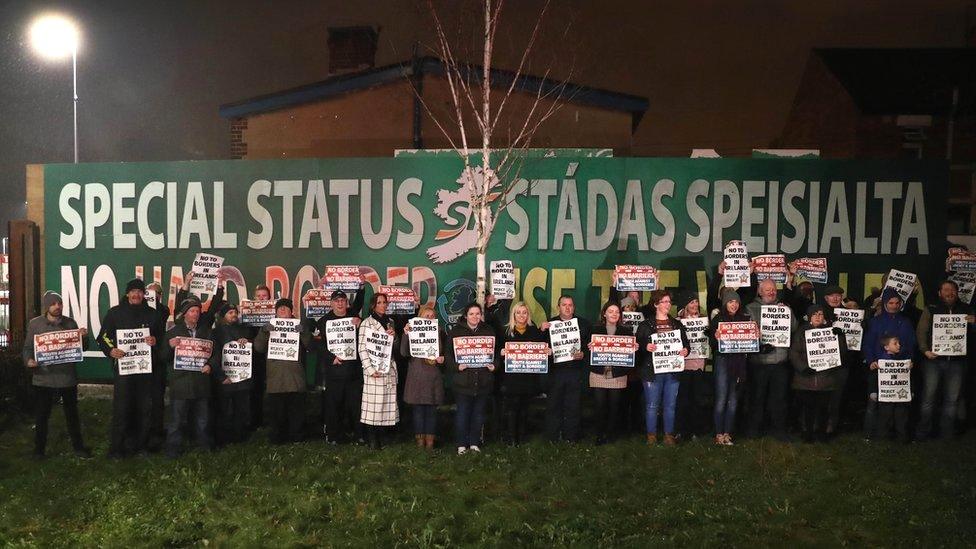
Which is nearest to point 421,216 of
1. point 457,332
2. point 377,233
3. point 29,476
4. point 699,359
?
point 377,233

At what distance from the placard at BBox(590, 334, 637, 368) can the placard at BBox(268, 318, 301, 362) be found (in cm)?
353

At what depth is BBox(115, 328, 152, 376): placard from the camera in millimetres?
9758

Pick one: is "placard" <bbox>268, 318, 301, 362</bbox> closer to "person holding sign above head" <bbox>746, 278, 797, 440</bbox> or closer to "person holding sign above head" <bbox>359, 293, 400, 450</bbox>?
"person holding sign above head" <bbox>359, 293, 400, 450</bbox>

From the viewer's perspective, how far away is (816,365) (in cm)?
1005

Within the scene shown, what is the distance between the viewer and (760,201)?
14.1m

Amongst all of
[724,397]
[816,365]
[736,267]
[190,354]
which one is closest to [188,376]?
[190,354]

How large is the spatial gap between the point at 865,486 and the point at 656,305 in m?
3.09

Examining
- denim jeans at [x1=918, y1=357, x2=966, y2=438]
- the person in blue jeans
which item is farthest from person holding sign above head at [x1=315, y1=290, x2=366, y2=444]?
denim jeans at [x1=918, y1=357, x2=966, y2=438]

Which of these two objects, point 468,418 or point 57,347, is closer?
point 57,347

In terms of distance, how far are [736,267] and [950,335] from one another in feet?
8.74

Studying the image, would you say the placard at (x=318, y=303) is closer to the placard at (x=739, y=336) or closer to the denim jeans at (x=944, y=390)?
the placard at (x=739, y=336)

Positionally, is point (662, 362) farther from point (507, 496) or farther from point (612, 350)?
point (507, 496)

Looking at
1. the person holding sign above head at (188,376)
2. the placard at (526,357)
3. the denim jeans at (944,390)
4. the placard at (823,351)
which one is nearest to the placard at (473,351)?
the placard at (526,357)

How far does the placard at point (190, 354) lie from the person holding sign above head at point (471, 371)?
2785 mm
